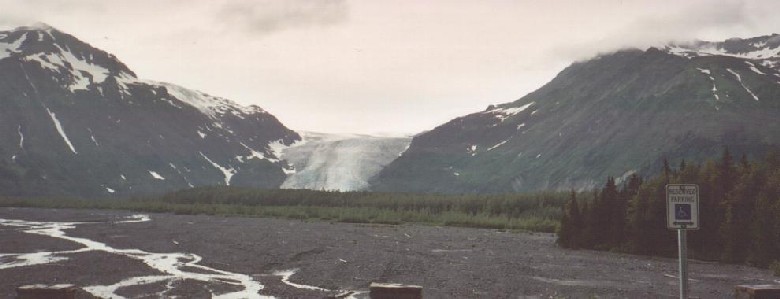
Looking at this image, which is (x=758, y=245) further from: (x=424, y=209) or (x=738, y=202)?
(x=424, y=209)

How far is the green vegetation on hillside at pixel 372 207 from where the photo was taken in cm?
12562

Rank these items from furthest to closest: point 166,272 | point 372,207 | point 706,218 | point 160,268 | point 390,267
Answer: point 372,207 → point 706,218 → point 390,267 → point 160,268 → point 166,272

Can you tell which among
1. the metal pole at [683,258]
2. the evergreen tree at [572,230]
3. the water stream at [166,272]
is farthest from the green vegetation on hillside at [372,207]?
the metal pole at [683,258]

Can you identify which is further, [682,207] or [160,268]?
[160,268]

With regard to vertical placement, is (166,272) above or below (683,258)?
below

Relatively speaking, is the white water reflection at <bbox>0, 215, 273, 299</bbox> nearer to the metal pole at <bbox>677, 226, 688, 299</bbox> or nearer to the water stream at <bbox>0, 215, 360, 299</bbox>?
the water stream at <bbox>0, 215, 360, 299</bbox>

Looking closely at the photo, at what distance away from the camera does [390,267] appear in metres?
48.0

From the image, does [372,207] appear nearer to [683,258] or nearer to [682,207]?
[683,258]

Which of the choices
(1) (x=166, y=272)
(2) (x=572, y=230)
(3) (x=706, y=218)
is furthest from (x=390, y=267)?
(2) (x=572, y=230)

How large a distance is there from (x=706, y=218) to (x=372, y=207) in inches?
3584

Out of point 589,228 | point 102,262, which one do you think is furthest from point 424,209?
point 102,262

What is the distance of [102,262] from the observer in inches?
1902

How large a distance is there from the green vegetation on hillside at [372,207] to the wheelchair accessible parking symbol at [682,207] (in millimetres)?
103019

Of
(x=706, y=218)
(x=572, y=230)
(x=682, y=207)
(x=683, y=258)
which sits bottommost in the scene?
(x=572, y=230)
